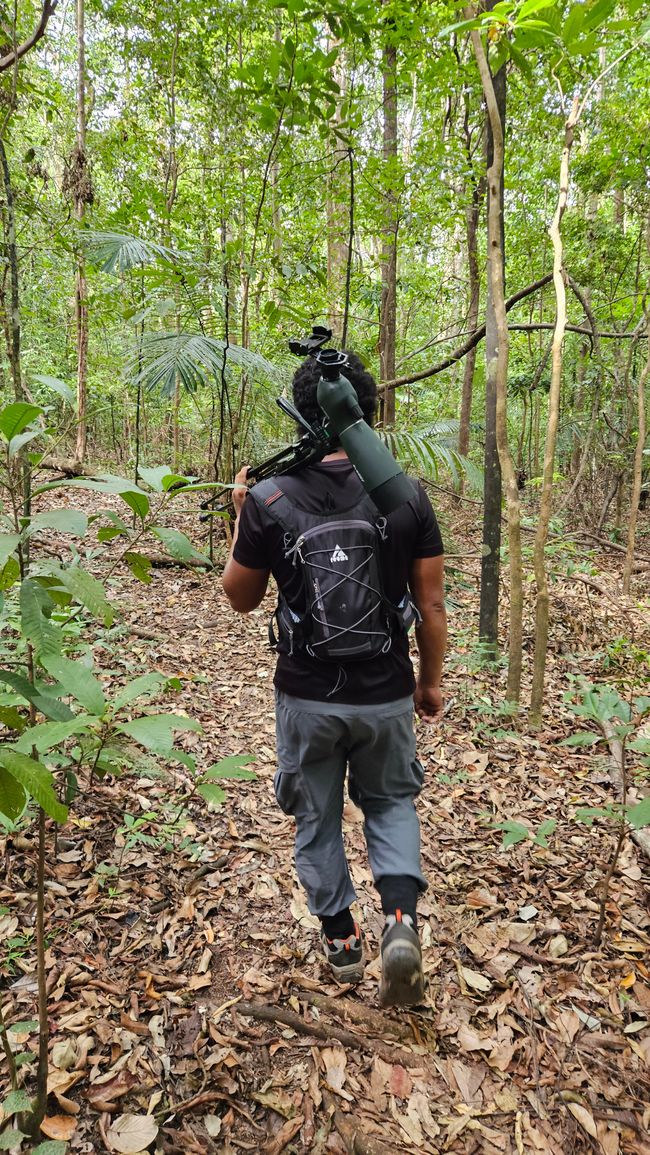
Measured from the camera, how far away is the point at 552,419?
10.3 feet

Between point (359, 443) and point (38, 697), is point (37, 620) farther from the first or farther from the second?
point (359, 443)

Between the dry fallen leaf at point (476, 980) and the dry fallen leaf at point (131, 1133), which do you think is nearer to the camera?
the dry fallen leaf at point (131, 1133)

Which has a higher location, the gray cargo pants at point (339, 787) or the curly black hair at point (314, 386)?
the curly black hair at point (314, 386)

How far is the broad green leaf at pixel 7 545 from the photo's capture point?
958 mm

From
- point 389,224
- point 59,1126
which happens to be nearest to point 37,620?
point 59,1126

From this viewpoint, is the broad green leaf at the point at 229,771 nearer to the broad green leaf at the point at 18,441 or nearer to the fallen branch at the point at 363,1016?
the fallen branch at the point at 363,1016

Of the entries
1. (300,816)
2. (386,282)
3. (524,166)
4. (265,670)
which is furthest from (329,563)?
(524,166)

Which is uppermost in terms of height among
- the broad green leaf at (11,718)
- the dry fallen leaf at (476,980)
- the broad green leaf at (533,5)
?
the broad green leaf at (533,5)

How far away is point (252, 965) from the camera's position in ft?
6.84

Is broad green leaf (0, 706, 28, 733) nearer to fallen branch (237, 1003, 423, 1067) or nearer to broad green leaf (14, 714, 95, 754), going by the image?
broad green leaf (14, 714, 95, 754)

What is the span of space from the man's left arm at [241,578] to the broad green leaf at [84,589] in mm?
641

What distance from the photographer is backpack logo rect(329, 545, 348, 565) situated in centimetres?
171

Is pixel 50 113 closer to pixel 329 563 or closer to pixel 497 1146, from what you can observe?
pixel 329 563

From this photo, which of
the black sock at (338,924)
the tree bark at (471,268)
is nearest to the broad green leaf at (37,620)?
the black sock at (338,924)
